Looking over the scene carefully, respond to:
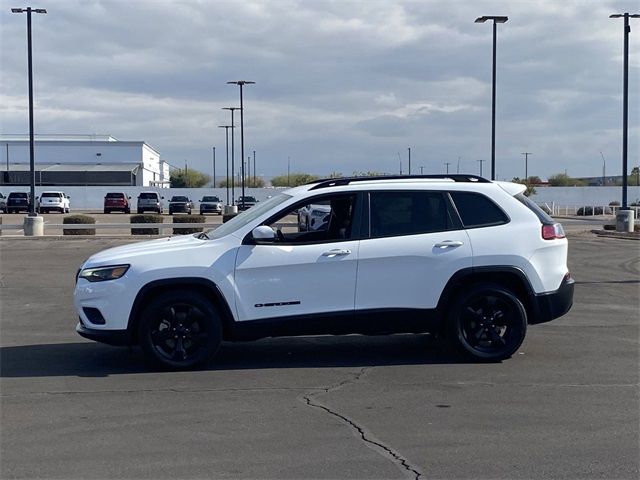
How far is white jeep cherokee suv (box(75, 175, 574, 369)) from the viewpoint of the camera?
8.45 m

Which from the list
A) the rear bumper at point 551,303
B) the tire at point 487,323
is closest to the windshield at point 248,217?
the tire at point 487,323

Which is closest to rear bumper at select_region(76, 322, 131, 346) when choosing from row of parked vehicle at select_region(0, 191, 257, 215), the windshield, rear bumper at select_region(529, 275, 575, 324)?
the windshield

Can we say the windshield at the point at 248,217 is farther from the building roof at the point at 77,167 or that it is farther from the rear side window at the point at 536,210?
the building roof at the point at 77,167

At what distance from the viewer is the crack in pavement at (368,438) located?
5.74m

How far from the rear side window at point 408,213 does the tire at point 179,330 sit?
192 cm

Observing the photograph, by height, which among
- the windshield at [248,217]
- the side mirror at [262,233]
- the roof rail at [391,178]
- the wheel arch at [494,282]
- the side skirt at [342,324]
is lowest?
the side skirt at [342,324]

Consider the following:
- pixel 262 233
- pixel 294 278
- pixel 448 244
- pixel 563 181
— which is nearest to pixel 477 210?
pixel 448 244

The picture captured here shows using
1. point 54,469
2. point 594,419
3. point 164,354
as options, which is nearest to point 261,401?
point 164,354

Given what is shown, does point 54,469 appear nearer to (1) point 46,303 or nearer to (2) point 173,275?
(2) point 173,275

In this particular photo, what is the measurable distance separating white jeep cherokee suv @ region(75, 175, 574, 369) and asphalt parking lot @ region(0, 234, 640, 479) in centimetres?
44

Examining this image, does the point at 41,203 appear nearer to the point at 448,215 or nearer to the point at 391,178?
the point at 391,178

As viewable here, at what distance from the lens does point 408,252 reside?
8.70 metres

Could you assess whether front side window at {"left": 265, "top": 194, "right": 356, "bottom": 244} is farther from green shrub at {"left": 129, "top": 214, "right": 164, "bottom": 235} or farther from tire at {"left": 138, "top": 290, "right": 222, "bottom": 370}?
green shrub at {"left": 129, "top": 214, "right": 164, "bottom": 235}

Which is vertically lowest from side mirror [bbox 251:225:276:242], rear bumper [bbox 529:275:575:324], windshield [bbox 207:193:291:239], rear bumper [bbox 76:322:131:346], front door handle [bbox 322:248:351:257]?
rear bumper [bbox 76:322:131:346]
